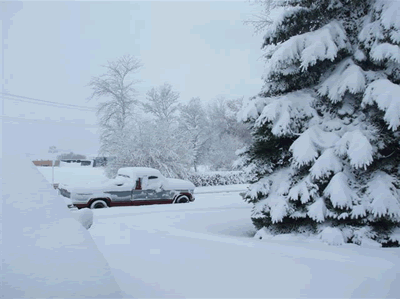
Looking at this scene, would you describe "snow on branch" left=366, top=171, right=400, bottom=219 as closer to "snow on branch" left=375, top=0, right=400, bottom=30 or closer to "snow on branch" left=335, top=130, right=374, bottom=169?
"snow on branch" left=335, top=130, right=374, bottom=169

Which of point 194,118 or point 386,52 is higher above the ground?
point 194,118

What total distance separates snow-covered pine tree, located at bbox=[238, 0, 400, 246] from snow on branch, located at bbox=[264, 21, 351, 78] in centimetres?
2

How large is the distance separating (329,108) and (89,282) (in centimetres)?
620

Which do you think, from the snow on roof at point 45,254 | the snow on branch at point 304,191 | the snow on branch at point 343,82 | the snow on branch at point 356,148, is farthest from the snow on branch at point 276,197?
the snow on roof at point 45,254

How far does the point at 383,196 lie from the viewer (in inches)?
224

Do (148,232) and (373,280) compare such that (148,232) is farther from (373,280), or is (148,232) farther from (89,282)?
(89,282)

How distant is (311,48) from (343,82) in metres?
0.89

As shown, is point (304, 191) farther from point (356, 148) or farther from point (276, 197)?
point (356, 148)

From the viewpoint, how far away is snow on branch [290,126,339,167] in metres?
6.12

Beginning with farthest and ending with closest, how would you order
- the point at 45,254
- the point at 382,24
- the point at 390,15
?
the point at 382,24, the point at 390,15, the point at 45,254

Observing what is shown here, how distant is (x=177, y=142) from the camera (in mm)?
25297

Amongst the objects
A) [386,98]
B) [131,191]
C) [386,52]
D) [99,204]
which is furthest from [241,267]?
[131,191]

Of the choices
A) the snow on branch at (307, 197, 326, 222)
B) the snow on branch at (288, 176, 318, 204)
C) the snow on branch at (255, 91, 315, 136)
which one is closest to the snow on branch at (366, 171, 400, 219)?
the snow on branch at (307, 197, 326, 222)

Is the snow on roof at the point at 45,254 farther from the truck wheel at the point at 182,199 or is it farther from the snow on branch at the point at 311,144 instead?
the truck wheel at the point at 182,199
